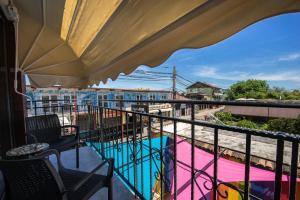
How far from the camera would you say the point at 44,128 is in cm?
279

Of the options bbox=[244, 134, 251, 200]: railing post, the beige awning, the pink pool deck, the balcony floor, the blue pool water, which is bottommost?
the pink pool deck

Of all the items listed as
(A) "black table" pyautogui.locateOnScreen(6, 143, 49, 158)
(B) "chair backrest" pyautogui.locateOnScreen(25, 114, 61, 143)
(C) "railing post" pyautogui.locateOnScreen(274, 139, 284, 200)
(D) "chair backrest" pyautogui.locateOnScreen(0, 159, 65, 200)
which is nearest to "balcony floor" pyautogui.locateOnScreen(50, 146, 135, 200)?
(B) "chair backrest" pyautogui.locateOnScreen(25, 114, 61, 143)

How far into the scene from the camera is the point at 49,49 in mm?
2873

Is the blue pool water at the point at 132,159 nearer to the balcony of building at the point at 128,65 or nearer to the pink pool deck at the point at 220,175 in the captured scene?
the balcony of building at the point at 128,65

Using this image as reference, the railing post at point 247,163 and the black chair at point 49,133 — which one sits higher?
the railing post at point 247,163

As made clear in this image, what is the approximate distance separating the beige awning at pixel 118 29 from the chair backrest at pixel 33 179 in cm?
121

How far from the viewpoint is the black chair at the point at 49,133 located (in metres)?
2.52

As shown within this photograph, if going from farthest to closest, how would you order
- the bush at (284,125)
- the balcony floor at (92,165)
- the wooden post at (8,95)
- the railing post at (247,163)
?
the wooden post at (8,95) < the balcony floor at (92,165) < the bush at (284,125) < the railing post at (247,163)

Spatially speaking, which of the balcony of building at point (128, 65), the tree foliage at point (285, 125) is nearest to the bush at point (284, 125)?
the tree foliage at point (285, 125)

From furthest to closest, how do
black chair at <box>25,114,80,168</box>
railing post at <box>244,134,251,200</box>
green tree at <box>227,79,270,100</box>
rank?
green tree at <box>227,79,270,100</box> → black chair at <box>25,114,80,168</box> → railing post at <box>244,134,251,200</box>

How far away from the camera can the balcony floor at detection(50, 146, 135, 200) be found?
1.92 metres

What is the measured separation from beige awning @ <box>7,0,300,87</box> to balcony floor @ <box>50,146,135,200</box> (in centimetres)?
143

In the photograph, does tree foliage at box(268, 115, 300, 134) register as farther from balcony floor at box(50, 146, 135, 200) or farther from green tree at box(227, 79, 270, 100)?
green tree at box(227, 79, 270, 100)

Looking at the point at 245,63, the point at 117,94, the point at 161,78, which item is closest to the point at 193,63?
the point at 245,63
